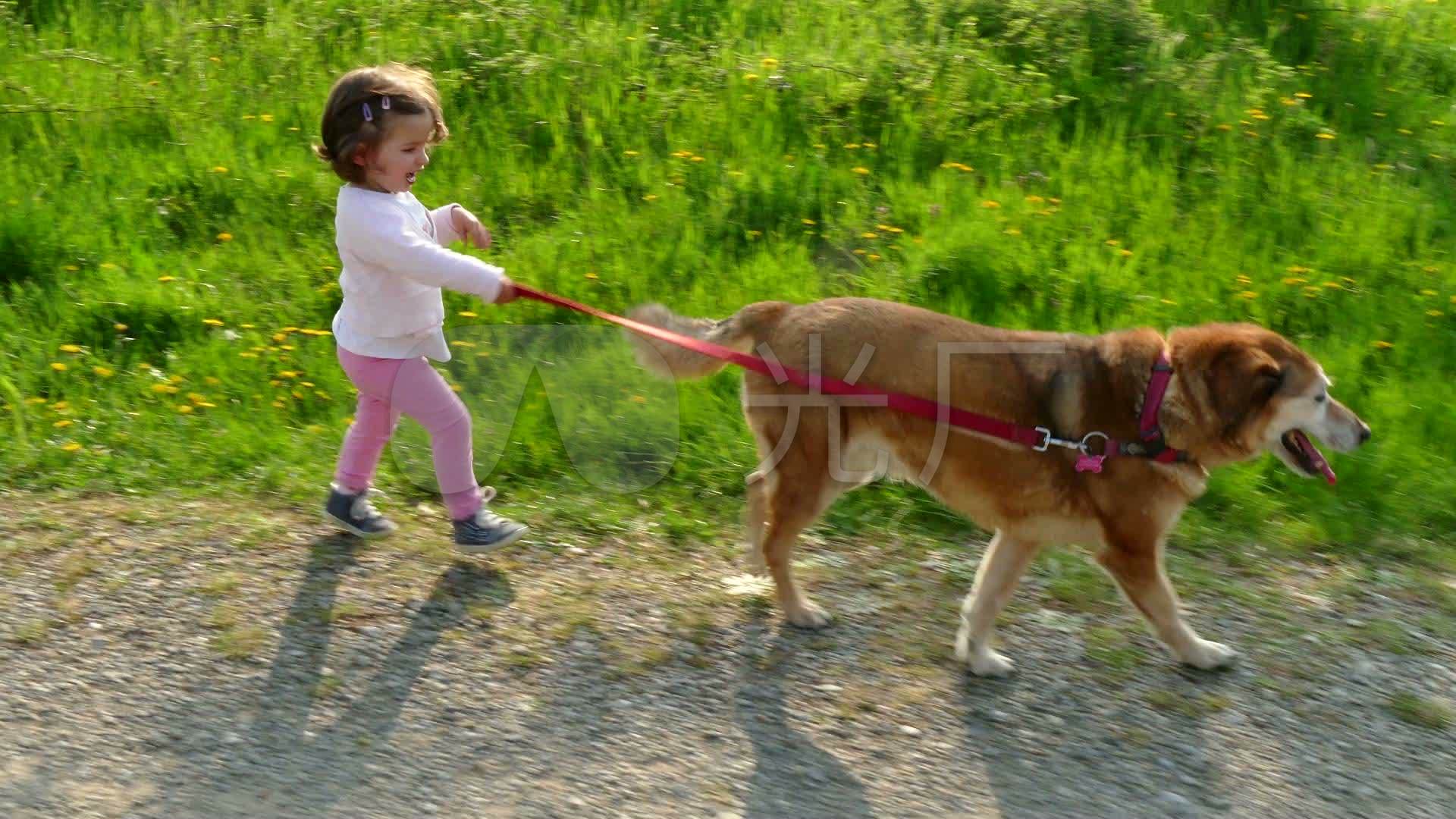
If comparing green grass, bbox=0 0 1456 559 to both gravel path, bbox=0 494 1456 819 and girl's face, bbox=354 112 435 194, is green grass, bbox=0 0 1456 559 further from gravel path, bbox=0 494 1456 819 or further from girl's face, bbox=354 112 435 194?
girl's face, bbox=354 112 435 194

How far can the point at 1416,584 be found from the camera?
15.2 feet

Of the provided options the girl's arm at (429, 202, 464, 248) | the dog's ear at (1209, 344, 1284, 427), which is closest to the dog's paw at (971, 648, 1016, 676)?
the dog's ear at (1209, 344, 1284, 427)

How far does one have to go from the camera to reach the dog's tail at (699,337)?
14.0ft

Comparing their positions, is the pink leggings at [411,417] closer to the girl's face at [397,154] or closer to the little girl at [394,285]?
the little girl at [394,285]

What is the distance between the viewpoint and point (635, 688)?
3854 mm

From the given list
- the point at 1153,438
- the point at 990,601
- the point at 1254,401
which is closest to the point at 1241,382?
the point at 1254,401

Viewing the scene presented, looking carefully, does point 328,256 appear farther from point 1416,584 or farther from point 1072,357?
point 1416,584

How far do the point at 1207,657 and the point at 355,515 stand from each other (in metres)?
2.82

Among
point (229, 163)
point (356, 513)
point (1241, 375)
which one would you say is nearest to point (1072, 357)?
point (1241, 375)

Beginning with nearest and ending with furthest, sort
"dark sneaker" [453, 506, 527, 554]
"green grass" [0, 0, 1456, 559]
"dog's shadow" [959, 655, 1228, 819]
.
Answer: "dog's shadow" [959, 655, 1228, 819], "dark sneaker" [453, 506, 527, 554], "green grass" [0, 0, 1456, 559]

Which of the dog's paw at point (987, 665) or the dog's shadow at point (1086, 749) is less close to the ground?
the dog's paw at point (987, 665)

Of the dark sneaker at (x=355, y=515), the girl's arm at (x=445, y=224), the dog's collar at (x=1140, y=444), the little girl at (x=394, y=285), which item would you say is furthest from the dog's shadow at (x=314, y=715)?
the dog's collar at (x=1140, y=444)

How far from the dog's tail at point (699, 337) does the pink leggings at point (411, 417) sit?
2.17ft

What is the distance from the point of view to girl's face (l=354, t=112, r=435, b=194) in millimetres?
4070
